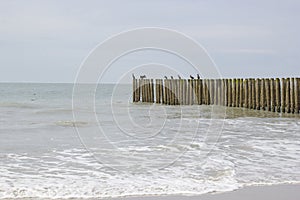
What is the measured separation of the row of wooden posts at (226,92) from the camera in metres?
21.8

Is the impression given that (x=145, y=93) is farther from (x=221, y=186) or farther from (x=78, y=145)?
(x=221, y=186)

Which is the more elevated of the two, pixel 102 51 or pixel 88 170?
pixel 102 51

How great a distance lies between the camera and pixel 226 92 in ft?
89.7

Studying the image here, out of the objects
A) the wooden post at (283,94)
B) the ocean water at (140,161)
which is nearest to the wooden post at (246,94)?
the wooden post at (283,94)

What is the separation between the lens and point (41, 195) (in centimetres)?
599

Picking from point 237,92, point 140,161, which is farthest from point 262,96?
point 140,161

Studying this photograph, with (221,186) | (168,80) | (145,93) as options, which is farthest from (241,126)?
(145,93)

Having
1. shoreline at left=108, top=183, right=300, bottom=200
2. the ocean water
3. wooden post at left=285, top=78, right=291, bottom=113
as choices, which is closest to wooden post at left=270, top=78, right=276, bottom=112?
wooden post at left=285, top=78, right=291, bottom=113

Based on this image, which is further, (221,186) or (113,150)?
(113,150)

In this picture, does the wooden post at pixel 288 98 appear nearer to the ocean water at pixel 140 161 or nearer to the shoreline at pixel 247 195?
the ocean water at pixel 140 161

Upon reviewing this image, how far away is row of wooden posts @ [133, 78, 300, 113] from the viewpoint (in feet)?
71.6

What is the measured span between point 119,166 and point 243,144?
4.07 meters

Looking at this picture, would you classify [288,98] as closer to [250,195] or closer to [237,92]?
[237,92]

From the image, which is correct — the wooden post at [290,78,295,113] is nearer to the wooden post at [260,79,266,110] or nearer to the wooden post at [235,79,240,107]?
the wooden post at [260,79,266,110]
